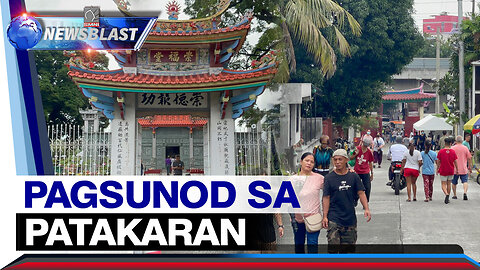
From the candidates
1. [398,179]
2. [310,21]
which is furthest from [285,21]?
[398,179]

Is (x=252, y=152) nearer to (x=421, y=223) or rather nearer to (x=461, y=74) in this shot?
(x=421, y=223)

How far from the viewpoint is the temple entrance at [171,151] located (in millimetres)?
15281

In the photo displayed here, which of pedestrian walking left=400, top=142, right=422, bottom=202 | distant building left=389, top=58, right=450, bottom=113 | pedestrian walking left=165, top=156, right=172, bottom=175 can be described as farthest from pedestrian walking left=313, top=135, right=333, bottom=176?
distant building left=389, top=58, right=450, bottom=113

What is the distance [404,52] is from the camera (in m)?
32.7

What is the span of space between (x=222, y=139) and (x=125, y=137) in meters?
1.92

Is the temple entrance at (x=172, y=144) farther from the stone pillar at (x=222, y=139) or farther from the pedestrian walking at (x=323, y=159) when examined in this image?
the pedestrian walking at (x=323, y=159)

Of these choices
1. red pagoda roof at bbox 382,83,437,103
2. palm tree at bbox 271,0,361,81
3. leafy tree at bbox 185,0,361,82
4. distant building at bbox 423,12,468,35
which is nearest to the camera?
leafy tree at bbox 185,0,361,82

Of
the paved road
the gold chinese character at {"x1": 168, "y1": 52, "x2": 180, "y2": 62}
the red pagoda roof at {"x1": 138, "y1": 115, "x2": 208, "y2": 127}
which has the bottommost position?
the paved road

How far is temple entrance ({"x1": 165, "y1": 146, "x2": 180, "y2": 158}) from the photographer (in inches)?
602

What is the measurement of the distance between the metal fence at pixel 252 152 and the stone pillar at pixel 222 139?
0.16 m

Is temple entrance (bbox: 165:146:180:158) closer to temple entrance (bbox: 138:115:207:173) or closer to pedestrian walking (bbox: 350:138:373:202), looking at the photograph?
temple entrance (bbox: 138:115:207:173)

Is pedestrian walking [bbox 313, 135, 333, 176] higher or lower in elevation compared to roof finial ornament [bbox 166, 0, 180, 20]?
lower

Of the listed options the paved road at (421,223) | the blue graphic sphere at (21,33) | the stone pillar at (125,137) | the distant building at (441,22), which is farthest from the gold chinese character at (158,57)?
the distant building at (441,22)

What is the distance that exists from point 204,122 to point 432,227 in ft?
15.9
